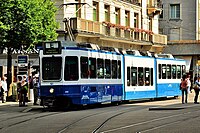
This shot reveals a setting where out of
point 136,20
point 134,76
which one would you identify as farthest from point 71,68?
point 136,20

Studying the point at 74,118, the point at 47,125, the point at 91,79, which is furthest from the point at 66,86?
the point at 47,125

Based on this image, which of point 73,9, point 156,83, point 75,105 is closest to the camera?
point 75,105

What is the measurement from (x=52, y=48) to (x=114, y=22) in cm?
2507

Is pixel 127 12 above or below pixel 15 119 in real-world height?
above

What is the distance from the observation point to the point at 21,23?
116ft

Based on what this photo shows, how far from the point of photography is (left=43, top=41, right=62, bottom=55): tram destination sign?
92.0ft

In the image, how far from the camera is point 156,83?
38.3 meters

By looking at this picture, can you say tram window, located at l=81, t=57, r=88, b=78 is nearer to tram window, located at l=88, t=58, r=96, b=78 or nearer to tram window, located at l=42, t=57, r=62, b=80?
tram window, located at l=88, t=58, r=96, b=78

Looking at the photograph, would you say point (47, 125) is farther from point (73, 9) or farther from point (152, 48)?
point (152, 48)

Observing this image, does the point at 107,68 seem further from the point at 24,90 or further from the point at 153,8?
the point at 153,8

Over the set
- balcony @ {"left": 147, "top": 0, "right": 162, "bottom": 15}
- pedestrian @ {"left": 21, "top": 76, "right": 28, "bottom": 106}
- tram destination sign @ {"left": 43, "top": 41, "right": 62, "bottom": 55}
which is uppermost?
balcony @ {"left": 147, "top": 0, "right": 162, "bottom": 15}

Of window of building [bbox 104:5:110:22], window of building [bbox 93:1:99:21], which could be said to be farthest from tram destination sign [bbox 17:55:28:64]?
window of building [bbox 104:5:110:22]

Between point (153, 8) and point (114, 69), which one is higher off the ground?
point (153, 8)

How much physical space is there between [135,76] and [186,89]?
129 inches
